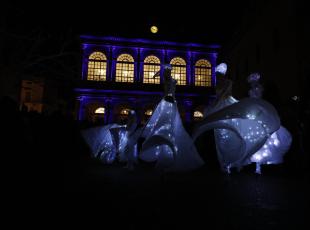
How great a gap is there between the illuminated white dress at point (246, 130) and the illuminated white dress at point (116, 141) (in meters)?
1.70

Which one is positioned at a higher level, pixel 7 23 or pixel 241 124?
pixel 7 23

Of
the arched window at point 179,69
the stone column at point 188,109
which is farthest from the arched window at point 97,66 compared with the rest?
the stone column at point 188,109

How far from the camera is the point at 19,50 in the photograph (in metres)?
16.9

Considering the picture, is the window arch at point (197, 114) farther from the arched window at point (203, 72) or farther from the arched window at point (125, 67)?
the arched window at point (125, 67)

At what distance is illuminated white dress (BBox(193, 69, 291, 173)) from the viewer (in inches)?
206

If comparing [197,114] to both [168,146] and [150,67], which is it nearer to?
[150,67]

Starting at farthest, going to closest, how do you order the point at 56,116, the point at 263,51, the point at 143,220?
the point at 263,51 < the point at 56,116 < the point at 143,220

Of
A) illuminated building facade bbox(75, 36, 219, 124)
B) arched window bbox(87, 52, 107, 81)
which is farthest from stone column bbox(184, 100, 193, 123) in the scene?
arched window bbox(87, 52, 107, 81)

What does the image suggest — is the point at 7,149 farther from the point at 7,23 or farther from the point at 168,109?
the point at 7,23

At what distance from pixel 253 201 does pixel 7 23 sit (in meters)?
16.8

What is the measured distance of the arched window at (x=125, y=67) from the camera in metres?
32.3

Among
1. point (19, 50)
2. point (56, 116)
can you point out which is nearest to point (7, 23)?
point (19, 50)

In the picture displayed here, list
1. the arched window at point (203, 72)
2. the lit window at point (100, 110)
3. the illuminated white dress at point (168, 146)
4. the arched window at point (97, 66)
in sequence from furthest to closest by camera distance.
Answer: the arched window at point (203, 72) < the arched window at point (97, 66) < the lit window at point (100, 110) < the illuminated white dress at point (168, 146)

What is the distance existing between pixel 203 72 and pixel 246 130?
94.9ft
